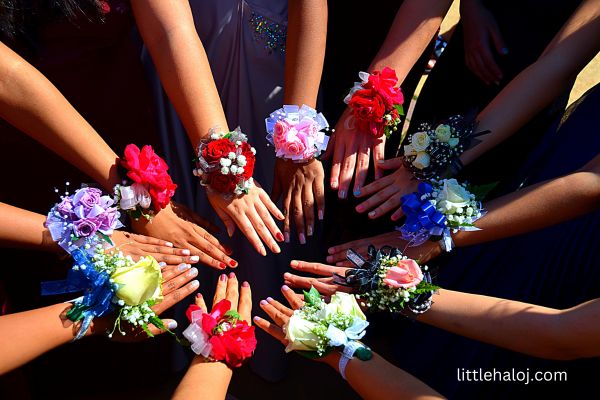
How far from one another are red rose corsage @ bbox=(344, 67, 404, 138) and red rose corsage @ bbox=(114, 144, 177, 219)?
0.90m

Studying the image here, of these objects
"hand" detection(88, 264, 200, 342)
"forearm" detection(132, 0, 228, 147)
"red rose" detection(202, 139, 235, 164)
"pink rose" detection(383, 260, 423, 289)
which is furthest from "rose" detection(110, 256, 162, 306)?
"pink rose" detection(383, 260, 423, 289)

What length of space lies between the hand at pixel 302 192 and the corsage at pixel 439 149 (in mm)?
429

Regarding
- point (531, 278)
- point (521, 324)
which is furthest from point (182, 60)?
point (531, 278)

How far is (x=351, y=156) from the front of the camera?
256cm

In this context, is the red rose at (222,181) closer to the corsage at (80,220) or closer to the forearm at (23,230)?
the corsage at (80,220)

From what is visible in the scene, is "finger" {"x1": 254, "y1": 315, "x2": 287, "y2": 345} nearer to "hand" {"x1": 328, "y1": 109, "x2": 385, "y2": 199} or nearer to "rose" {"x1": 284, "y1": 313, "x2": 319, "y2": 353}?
"rose" {"x1": 284, "y1": 313, "x2": 319, "y2": 353}

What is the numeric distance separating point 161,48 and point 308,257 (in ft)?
4.50

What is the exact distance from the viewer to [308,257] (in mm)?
3090

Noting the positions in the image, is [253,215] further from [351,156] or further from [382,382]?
[382,382]

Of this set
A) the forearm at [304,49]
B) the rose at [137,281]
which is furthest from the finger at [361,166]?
the rose at [137,281]

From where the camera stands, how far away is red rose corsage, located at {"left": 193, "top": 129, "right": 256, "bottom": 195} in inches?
89.7

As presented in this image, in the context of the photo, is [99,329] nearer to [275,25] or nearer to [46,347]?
[46,347]

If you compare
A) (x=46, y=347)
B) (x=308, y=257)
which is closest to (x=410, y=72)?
(x=308, y=257)

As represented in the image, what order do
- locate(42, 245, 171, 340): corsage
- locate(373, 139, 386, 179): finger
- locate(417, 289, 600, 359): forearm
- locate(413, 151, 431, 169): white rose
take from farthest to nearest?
locate(373, 139, 386, 179): finger < locate(413, 151, 431, 169): white rose < locate(42, 245, 171, 340): corsage < locate(417, 289, 600, 359): forearm
